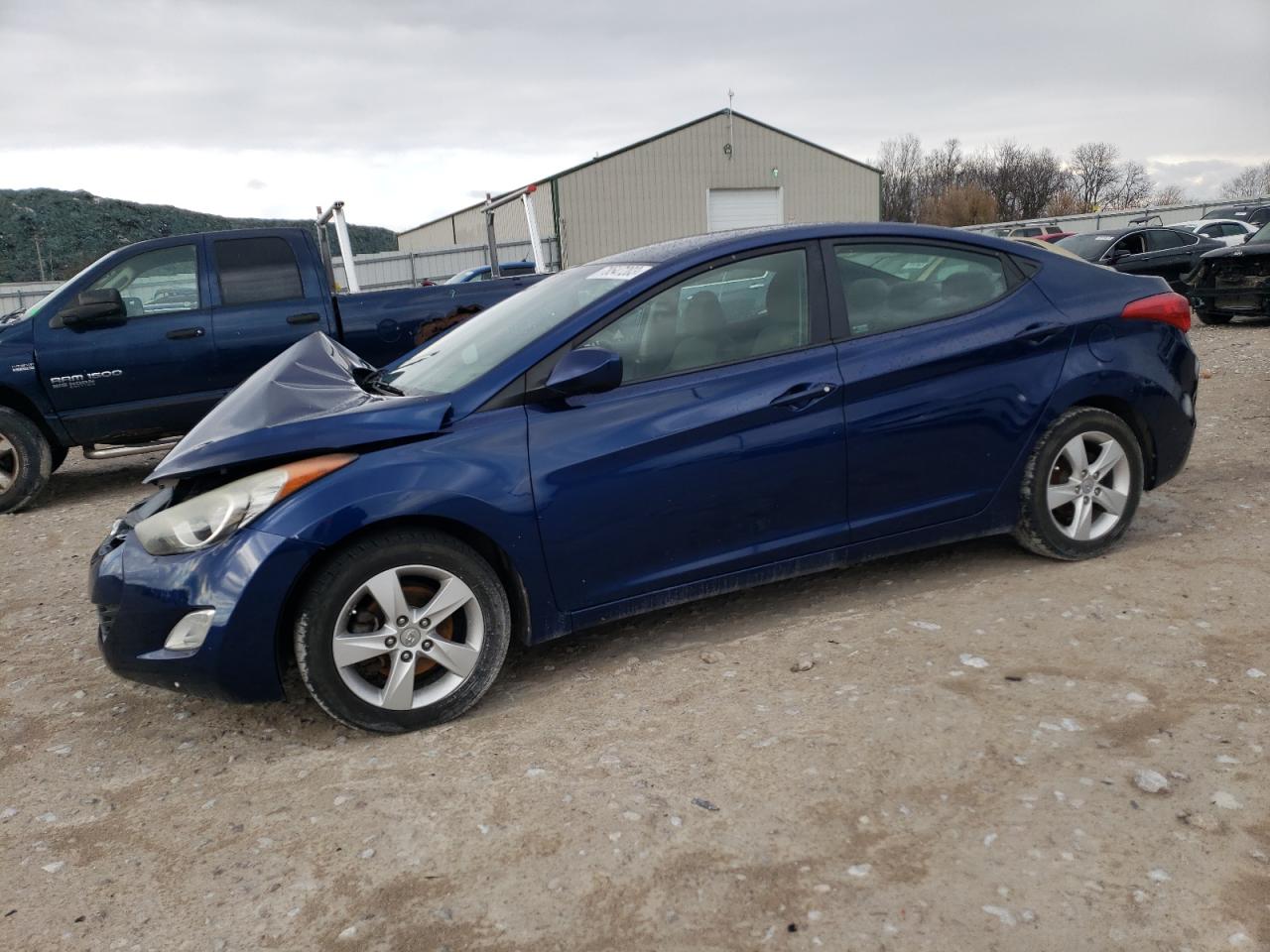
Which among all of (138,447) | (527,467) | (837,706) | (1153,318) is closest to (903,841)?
(837,706)

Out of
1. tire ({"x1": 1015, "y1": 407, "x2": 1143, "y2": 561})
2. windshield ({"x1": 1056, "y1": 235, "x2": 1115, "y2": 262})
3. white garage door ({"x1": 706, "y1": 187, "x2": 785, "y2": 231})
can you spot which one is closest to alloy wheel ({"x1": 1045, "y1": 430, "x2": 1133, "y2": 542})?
tire ({"x1": 1015, "y1": 407, "x2": 1143, "y2": 561})

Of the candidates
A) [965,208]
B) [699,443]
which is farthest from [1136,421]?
[965,208]

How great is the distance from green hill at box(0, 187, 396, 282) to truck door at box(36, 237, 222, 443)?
4760 cm

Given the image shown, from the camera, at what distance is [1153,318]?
15.5 ft

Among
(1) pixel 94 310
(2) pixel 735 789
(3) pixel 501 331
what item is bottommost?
(2) pixel 735 789

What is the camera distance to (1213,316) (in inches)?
548

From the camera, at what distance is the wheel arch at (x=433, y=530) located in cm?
344

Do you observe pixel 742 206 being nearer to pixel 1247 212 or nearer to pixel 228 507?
pixel 1247 212

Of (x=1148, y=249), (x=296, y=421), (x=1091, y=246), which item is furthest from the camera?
(x=1148, y=249)

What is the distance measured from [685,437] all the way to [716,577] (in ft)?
1.78

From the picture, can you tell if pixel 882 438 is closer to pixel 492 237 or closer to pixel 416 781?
pixel 416 781

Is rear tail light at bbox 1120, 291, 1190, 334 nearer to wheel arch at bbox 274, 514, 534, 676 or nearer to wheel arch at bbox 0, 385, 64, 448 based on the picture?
wheel arch at bbox 274, 514, 534, 676

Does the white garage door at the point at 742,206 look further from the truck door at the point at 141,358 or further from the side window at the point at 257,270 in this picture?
the truck door at the point at 141,358

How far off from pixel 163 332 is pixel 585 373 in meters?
5.53
